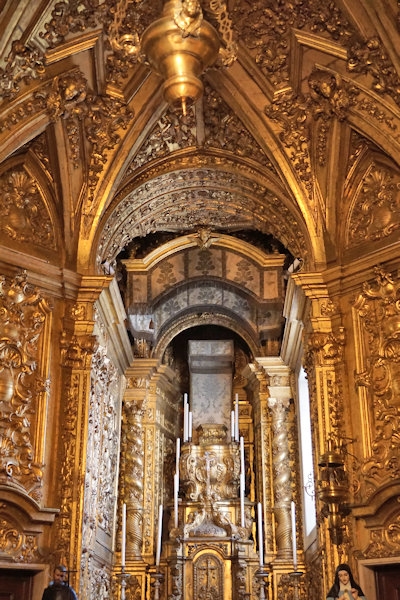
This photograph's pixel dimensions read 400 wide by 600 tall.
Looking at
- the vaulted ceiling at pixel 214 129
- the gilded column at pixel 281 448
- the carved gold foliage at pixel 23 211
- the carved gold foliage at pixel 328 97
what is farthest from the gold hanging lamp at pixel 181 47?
the gilded column at pixel 281 448

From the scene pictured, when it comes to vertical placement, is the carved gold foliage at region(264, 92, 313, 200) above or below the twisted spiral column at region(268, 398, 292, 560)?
above

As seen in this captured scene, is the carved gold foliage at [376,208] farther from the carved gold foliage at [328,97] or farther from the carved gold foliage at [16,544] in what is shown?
the carved gold foliage at [16,544]

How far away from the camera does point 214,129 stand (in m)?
10.6

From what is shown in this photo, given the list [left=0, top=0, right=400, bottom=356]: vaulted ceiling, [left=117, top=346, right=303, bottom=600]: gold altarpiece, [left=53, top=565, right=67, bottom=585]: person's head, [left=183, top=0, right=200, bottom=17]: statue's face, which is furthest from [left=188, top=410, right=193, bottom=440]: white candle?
[left=183, top=0, right=200, bottom=17]: statue's face

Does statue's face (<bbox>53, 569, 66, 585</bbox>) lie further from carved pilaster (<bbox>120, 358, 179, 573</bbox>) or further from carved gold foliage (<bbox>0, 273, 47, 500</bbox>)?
carved pilaster (<bbox>120, 358, 179, 573</bbox>)

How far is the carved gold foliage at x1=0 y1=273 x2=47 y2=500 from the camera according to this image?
852cm

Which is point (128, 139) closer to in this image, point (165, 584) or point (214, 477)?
point (214, 477)

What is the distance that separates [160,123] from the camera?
1037cm

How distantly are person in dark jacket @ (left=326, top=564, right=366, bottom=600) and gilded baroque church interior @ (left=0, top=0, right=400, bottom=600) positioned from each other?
0.80 m

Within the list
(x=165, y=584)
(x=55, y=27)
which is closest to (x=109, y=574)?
(x=165, y=584)

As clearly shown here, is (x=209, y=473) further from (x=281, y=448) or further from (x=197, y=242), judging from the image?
(x=197, y=242)

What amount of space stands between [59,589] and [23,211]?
4.67 metres

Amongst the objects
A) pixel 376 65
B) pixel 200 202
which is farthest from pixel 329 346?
pixel 200 202

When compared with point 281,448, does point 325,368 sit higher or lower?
lower
